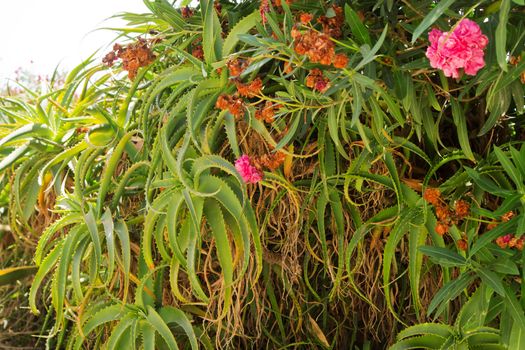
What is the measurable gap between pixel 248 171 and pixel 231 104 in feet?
0.37

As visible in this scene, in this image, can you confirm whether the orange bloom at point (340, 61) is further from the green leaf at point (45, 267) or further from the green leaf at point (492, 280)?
the green leaf at point (45, 267)

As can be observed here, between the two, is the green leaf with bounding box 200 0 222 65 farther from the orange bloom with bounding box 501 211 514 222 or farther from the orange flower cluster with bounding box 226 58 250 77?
the orange bloom with bounding box 501 211 514 222

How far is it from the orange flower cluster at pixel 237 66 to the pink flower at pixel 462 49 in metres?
0.28

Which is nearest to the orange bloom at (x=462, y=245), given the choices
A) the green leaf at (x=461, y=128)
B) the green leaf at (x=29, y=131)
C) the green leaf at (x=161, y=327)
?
the green leaf at (x=461, y=128)

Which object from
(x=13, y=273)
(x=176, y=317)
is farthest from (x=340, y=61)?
(x=13, y=273)

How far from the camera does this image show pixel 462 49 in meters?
0.96

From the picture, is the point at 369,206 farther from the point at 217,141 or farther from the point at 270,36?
the point at 270,36

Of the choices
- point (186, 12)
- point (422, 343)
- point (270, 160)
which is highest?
point (186, 12)

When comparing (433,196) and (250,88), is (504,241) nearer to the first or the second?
(433,196)

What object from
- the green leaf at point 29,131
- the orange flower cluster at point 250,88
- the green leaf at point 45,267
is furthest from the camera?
the green leaf at point 29,131

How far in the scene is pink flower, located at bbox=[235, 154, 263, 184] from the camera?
1229 mm

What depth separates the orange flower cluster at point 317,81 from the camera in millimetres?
1093

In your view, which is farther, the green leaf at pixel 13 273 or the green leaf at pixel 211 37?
the green leaf at pixel 13 273

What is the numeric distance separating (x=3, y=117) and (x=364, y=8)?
1.05 meters
